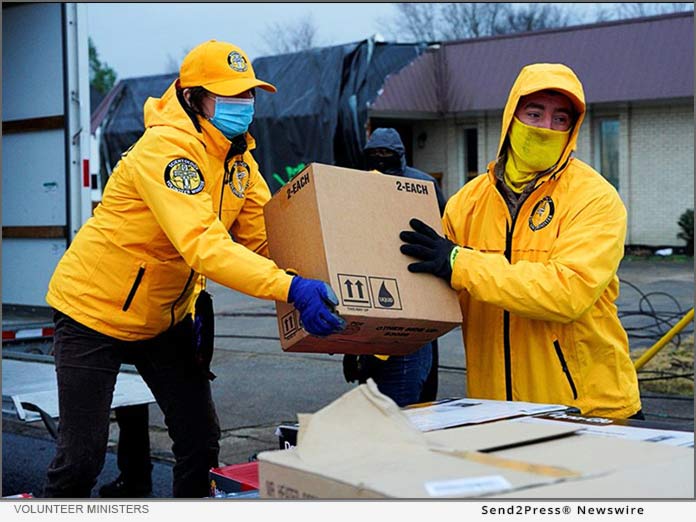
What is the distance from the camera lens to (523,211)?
3.24 m

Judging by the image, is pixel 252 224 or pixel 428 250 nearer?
pixel 428 250

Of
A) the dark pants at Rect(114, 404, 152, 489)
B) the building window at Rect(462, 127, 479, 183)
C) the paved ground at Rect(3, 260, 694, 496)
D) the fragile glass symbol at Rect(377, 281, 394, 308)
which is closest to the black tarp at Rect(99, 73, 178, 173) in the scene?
the building window at Rect(462, 127, 479, 183)

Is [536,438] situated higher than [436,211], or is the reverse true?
[436,211]

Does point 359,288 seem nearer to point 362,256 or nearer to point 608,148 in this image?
point 362,256

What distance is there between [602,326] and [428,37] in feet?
157

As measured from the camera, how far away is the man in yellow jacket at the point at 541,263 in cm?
291

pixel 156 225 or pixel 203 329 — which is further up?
pixel 156 225

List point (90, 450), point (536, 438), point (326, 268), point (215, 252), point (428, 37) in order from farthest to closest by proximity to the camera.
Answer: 1. point (428, 37)
2. point (90, 450)
3. point (215, 252)
4. point (326, 268)
5. point (536, 438)

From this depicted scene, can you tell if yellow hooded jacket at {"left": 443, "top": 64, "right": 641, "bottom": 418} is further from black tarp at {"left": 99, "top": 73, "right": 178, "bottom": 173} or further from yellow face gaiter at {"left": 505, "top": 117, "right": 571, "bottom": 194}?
black tarp at {"left": 99, "top": 73, "right": 178, "bottom": 173}

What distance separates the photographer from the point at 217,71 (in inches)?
136

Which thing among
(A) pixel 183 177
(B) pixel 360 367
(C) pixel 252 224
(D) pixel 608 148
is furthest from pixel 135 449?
(D) pixel 608 148

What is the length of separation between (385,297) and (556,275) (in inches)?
19.8

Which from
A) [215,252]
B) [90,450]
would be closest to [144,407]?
[90,450]

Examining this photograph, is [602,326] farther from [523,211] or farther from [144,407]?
[144,407]
